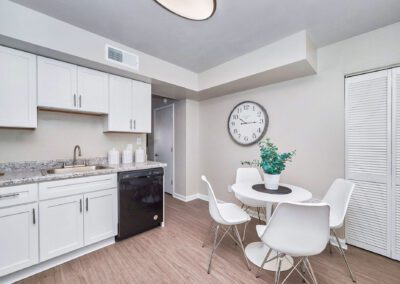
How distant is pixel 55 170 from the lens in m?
2.19

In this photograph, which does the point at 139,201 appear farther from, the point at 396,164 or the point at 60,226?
the point at 396,164

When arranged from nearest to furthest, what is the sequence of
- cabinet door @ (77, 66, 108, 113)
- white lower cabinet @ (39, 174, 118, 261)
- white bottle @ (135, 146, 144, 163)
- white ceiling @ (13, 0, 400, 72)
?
white ceiling @ (13, 0, 400, 72)
white lower cabinet @ (39, 174, 118, 261)
cabinet door @ (77, 66, 108, 113)
white bottle @ (135, 146, 144, 163)

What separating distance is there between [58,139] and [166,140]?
223 cm

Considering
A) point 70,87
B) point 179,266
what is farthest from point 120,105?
point 179,266

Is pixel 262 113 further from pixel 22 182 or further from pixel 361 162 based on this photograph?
pixel 22 182

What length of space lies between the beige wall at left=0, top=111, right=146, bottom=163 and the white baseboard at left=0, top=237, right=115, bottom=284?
3.77 ft

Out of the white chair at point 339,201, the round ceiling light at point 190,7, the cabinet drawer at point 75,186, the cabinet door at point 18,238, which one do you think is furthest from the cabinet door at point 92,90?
the white chair at point 339,201

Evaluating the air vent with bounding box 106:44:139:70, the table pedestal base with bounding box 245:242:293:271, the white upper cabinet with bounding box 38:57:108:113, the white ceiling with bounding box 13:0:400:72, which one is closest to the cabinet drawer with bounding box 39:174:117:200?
the white upper cabinet with bounding box 38:57:108:113

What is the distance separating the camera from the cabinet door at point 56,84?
195 cm

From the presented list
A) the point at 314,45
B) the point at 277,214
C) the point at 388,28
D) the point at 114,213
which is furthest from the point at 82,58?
the point at 388,28

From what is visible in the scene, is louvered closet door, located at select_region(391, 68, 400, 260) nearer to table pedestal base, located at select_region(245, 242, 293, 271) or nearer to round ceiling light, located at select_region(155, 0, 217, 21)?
table pedestal base, located at select_region(245, 242, 293, 271)

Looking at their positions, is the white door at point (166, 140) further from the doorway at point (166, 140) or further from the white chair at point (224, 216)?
the white chair at point (224, 216)

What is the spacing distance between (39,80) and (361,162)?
12.1ft

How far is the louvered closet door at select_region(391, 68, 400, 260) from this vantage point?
6.13ft
